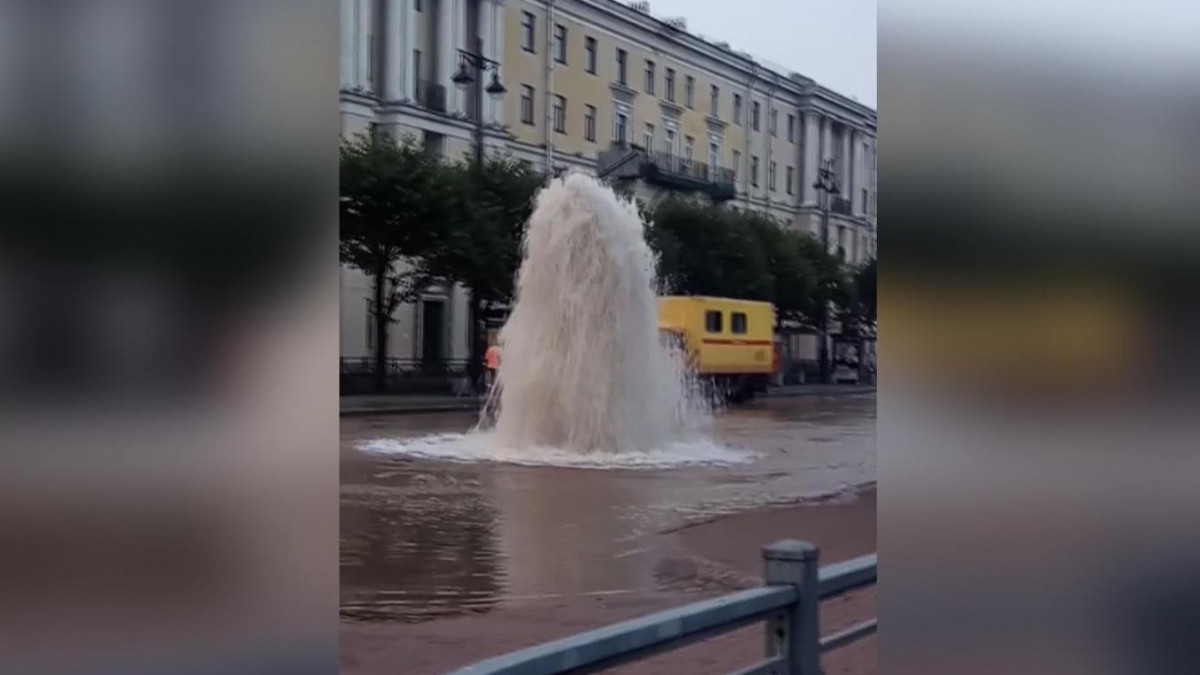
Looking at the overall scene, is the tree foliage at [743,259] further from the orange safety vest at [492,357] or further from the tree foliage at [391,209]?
the tree foliage at [391,209]

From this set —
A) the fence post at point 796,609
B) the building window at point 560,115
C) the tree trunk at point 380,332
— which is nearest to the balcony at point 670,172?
the building window at point 560,115

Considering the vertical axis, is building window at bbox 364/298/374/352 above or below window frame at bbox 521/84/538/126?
below

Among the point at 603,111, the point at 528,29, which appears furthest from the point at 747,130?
the point at 528,29

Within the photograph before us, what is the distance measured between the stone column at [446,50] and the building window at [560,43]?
18cm

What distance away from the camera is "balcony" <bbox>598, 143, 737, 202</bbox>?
2529 millimetres

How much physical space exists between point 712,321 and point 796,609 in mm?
566

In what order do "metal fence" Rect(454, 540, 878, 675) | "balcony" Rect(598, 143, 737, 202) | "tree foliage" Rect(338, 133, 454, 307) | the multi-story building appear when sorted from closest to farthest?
"metal fence" Rect(454, 540, 878, 675) → "tree foliage" Rect(338, 133, 454, 307) → the multi-story building → "balcony" Rect(598, 143, 737, 202)

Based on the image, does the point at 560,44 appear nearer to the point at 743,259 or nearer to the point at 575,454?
the point at 743,259

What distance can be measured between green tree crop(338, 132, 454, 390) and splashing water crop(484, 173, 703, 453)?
238 mm

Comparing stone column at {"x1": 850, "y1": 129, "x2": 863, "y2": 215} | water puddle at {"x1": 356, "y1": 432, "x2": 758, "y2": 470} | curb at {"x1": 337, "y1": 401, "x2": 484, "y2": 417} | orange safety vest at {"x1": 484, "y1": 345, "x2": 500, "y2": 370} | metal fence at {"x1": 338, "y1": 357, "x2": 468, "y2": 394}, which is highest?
stone column at {"x1": 850, "y1": 129, "x2": 863, "y2": 215}

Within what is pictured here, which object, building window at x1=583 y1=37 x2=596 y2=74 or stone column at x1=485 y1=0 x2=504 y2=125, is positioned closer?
stone column at x1=485 y1=0 x2=504 y2=125

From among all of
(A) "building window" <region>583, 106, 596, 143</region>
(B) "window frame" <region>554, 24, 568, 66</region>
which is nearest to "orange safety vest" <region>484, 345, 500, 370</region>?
(A) "building window" <region>583, 106, 596, 143</region>

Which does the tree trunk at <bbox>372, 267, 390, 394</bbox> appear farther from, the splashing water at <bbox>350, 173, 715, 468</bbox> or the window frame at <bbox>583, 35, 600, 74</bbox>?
the window frame at <bbox>583, 35, 600, 74</bbox>

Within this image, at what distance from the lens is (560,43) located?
7.66 feet
